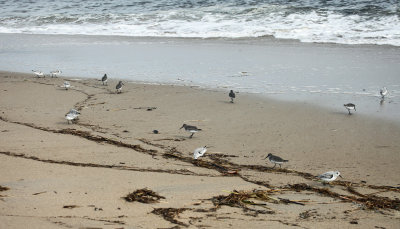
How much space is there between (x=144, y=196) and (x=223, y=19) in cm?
1778

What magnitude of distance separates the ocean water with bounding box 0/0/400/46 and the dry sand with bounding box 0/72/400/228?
361 inches

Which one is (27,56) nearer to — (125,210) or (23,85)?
(23,85)

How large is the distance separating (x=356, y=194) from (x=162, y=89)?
231 inches

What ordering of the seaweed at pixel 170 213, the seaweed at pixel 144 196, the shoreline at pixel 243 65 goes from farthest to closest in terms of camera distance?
the shoreline at pixel 243 65, the seaweed at pixel 144 196, the seaweed at pixel 170 213

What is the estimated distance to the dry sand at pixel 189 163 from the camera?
13.1 ft

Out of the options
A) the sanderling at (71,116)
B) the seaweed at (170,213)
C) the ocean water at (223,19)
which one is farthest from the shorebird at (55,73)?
the seaweed at (170,213)

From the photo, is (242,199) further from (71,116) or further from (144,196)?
(71,116)

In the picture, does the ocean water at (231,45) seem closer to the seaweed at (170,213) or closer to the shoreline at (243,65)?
the shoreline at (243,65)

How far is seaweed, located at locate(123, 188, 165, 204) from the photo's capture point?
4.25 meters

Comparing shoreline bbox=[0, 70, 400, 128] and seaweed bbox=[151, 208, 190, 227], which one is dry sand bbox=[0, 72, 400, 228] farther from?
shoreline bbox=[0, 70, 400, 128]

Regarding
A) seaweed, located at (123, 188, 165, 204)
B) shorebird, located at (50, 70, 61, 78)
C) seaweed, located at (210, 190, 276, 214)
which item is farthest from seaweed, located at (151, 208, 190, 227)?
shorebird, located at (50, 70, 61, 78)

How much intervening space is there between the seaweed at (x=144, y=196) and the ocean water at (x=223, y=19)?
1268cm

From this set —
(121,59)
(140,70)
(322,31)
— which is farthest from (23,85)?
(322,31)

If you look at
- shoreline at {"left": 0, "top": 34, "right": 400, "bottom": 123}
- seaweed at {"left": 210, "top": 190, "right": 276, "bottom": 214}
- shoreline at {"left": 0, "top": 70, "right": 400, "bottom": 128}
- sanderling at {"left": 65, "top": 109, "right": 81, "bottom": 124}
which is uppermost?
seaweed at {"left": 210, "top": 190, "right": 276, "bottom": 214}
